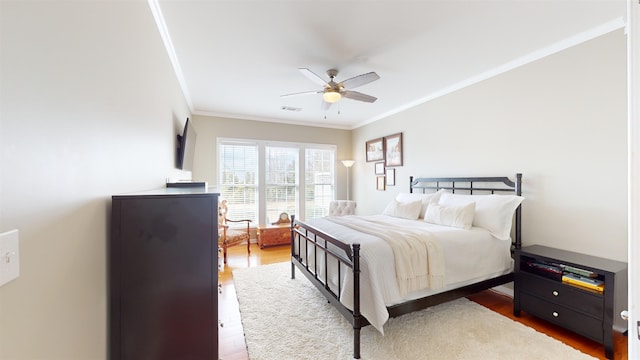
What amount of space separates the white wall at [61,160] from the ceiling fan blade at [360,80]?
186cm

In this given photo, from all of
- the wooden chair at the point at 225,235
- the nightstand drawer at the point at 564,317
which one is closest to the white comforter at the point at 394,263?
the nightstand drawer at the point at 564,317

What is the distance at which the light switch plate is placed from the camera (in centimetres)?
58

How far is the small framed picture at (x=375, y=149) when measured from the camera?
5182 mm

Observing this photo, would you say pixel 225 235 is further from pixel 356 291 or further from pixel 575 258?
pixel 575 258

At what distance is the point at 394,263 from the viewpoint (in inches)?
82.7

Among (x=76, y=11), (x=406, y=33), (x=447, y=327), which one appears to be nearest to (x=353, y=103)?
(x=406, y=33)

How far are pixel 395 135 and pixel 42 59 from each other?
4.65m

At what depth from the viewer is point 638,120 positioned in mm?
702

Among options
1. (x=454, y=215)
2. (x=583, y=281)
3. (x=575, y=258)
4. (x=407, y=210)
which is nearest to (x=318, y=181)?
(x=407, y=210)

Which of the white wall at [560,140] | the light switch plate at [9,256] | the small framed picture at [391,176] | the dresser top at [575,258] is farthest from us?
the small framed picture at [391,176]

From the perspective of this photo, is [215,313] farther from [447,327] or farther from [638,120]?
[447,327]

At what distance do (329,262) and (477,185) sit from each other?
2.32 metres

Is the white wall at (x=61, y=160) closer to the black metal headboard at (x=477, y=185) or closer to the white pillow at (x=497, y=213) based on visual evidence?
the white pillow at (x=497, y=213)


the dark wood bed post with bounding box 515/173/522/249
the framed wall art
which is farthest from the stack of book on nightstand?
the framed wall art
